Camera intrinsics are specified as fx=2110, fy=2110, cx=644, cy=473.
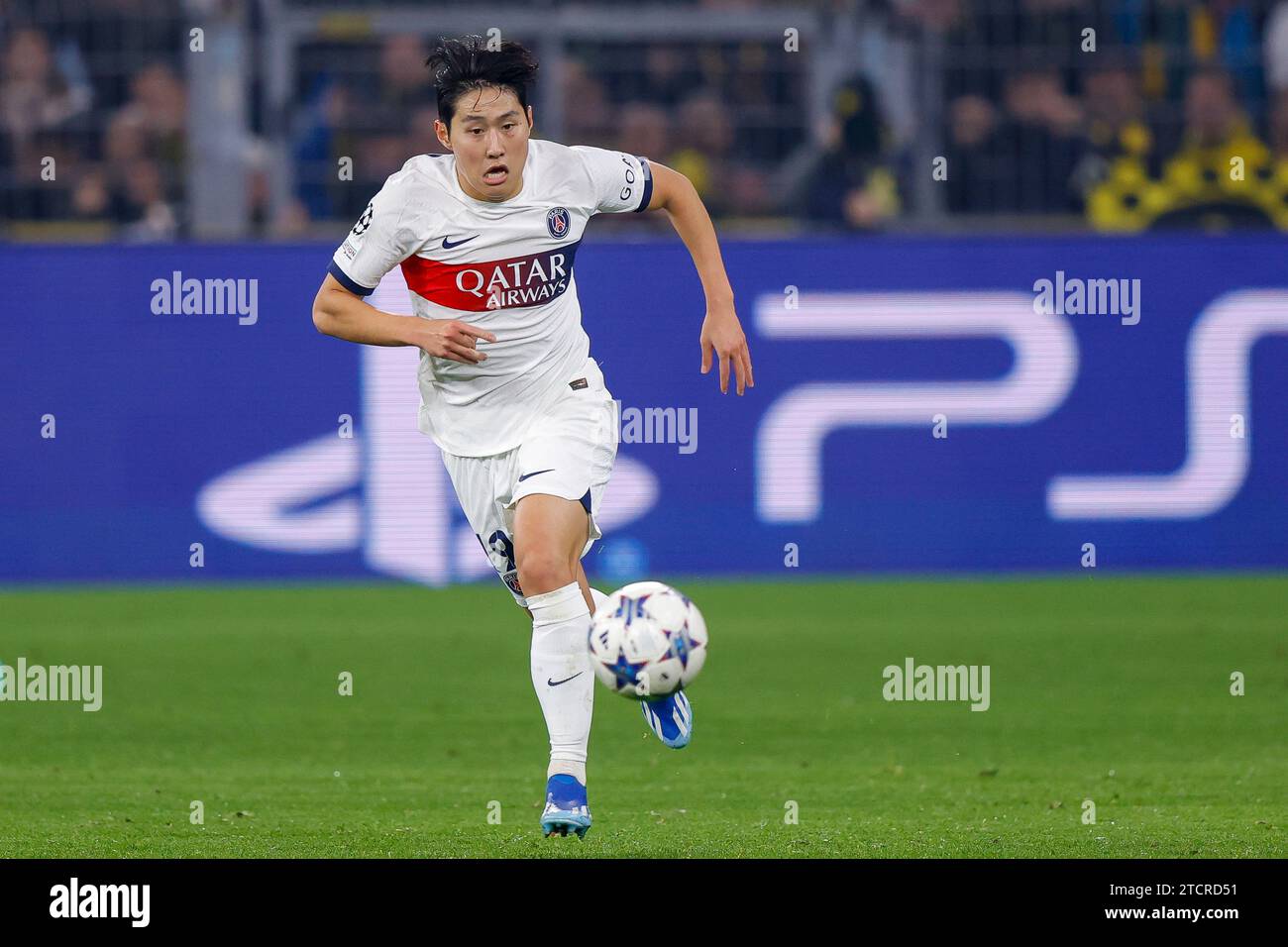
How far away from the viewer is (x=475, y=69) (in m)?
6.29

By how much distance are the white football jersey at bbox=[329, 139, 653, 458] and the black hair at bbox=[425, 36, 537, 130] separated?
30 centimetres

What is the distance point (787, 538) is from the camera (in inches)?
493

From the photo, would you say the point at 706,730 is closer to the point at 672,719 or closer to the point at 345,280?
the point at 672,719

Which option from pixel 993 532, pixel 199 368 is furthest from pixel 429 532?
pixel 993 532

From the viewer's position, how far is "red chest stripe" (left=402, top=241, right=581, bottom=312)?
→ 6.58 m

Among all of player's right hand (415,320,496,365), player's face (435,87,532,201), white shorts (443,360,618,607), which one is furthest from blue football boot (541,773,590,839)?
player's face (435,87,532,201)

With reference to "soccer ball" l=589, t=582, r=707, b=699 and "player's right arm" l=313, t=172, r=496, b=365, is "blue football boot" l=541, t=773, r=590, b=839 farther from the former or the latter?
"player's right arm" l=313, t=172, r=496, b=365

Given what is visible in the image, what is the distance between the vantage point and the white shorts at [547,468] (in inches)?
255

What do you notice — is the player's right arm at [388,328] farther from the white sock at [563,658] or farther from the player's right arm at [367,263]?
the white sock at [563,658]

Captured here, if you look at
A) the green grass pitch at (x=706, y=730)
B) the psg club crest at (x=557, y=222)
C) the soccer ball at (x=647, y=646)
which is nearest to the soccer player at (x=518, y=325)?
the psg club crest at (x=557, y=222)

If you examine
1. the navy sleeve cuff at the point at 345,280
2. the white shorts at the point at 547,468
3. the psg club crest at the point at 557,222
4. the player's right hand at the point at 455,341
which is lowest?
the white shorts at the point at 547,468

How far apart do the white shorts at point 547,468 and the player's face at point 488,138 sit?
2.43ft

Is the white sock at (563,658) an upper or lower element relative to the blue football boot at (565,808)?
upper

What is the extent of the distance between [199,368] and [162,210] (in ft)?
5.08
